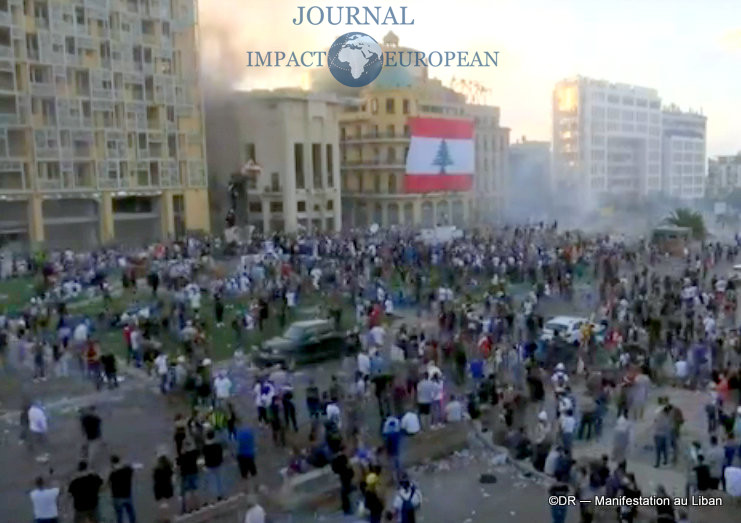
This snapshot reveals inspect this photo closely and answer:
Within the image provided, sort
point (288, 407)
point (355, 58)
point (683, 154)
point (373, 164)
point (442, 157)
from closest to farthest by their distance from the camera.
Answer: point (288, 407) → point (355, 58) → point (373, 164) → point (442, 157) → point (683, 154)

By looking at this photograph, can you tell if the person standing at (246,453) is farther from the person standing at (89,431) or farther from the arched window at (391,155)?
the arched window at (391,155)

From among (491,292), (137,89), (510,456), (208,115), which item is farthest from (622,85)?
(510,456)

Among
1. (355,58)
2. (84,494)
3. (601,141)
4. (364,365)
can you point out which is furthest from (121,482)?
(601,141)

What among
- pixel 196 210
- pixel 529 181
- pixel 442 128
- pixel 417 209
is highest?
pixel 442 128

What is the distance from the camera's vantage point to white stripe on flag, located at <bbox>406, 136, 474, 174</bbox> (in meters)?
66.1

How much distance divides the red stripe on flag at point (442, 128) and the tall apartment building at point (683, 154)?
188 feet

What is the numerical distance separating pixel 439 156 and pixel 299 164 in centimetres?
1338

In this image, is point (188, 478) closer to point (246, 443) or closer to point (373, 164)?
point (246, 443)

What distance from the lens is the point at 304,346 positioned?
19891 mm

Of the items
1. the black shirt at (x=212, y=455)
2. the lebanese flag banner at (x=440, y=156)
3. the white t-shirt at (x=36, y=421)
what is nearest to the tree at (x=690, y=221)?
the lebanese flag banner at (x=440, y=156)

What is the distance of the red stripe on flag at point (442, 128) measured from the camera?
65.7m

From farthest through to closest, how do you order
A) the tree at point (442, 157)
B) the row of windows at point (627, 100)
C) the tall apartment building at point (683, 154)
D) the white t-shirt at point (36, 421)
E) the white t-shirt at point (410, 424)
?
1. the tall apartment building at point (683, 154)
2. the row of windows at point (627, 100)
3. the tree at point (442, 157)
4. the white t-shirt at point (36, 421)
5. the white t-shirt at point (410, 424)

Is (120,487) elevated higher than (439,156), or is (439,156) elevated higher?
(439,156)

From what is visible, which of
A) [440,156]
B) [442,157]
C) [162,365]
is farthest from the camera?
[442,157]
